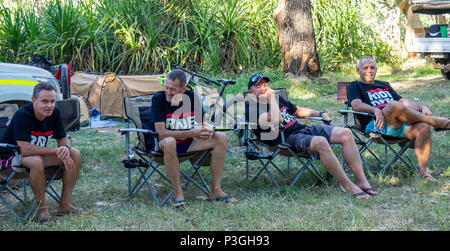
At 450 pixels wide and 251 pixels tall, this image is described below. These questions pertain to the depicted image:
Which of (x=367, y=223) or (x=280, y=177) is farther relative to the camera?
(x=280, y=177)

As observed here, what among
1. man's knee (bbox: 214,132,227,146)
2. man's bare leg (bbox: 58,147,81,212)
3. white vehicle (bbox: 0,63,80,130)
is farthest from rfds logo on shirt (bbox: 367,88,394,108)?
white vehicle (bbox: 0,63,80,130)

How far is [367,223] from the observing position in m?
3.27

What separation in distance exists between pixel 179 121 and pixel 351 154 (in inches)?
54.0

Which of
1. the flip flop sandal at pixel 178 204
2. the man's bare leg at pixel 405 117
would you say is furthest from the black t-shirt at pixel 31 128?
the man's bare leg at pixel 405 117

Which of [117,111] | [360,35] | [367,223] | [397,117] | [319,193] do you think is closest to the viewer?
[367,223]

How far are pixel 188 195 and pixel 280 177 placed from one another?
915 mm

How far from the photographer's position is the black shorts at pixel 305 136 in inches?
162

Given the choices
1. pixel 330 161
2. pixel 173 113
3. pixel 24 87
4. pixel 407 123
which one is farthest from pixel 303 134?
pixel 24 87

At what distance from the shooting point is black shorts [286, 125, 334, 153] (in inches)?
162

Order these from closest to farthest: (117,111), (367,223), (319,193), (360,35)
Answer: (367,223), (319,193), (117,111), (360,35)
